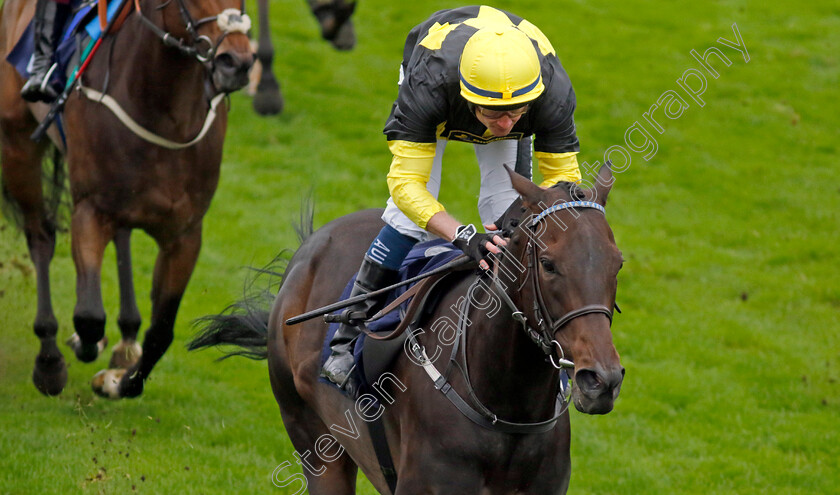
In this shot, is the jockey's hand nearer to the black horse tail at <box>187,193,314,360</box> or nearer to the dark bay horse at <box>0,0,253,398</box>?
the black horse tail at <box>187,193,314,360</box>

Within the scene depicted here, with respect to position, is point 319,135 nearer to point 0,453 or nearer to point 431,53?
point 0,453

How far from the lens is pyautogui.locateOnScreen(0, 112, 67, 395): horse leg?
6574 millimetres

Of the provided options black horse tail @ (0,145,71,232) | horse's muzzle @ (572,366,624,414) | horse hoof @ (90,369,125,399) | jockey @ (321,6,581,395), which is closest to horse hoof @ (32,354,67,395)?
horse hoof @ (90,369,125,399)

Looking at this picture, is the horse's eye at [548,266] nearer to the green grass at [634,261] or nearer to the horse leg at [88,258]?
the green grass at [634,261]

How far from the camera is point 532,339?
10.3 feet

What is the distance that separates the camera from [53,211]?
280 inches

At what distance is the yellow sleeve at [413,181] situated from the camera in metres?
3.49

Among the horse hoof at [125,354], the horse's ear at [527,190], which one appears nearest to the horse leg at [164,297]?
the horse hoof at [125,354]

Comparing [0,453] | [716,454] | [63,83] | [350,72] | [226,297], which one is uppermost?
[63,83]

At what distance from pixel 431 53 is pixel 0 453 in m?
3.70

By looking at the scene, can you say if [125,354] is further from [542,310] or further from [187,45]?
[542,310]

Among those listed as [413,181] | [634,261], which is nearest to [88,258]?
[413,181]

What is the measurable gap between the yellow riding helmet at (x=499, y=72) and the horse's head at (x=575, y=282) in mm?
346

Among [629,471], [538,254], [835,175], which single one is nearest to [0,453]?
[629,471]
